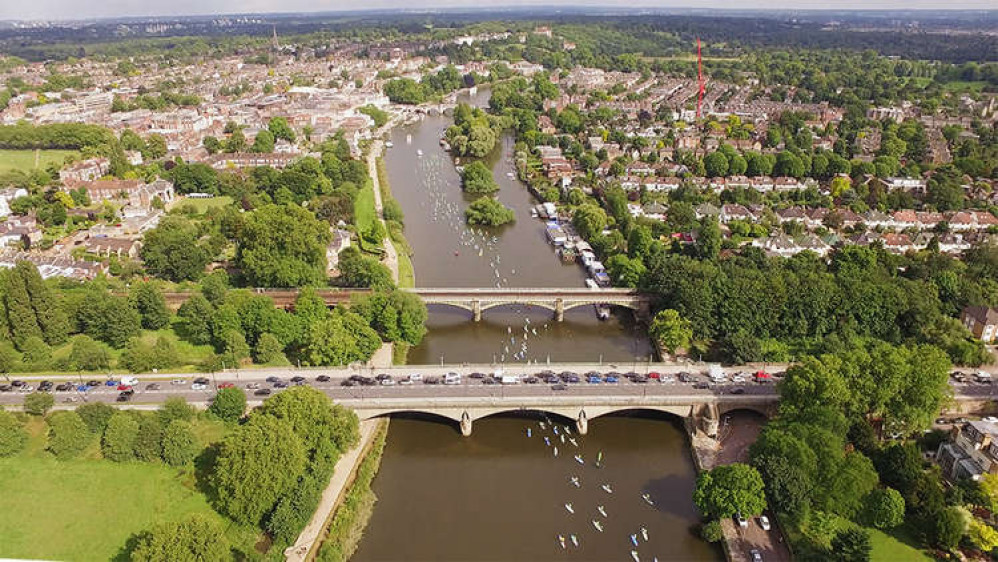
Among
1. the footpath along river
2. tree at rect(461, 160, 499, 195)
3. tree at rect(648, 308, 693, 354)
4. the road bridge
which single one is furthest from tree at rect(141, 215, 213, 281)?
tree at rect(648, 308, 693, 354)

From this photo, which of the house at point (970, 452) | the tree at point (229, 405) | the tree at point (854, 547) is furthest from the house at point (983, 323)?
the tree at point (229, 405)

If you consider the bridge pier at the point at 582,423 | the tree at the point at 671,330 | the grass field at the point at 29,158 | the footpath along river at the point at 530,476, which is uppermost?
the grass field at the point at 29,158

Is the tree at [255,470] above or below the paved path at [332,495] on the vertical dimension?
above

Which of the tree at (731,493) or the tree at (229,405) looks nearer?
the tree at (731,493)

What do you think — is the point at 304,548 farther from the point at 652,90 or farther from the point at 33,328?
the point at 652,90

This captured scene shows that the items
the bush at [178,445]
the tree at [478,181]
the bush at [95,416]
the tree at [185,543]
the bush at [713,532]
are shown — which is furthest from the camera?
the tree at [478,181]

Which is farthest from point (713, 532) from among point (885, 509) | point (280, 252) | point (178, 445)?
point (280, 252)

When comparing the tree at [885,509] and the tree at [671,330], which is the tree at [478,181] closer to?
the tree at [671,330]
